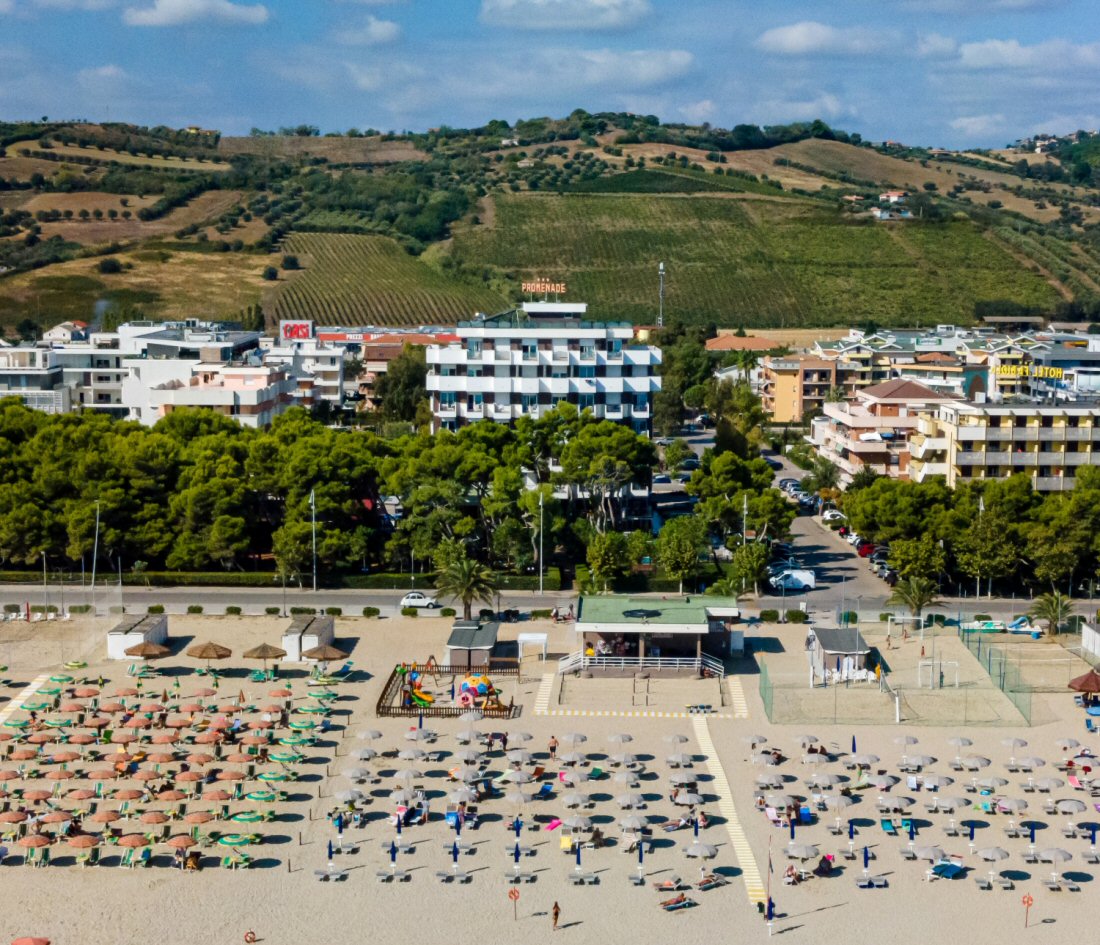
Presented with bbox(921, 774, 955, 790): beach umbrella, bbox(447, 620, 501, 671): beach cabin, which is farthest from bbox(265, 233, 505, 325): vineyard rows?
bbox(921, 774, 955, 790): beach umbrella

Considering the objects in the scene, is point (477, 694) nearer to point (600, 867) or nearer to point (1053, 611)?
point (600, 867)

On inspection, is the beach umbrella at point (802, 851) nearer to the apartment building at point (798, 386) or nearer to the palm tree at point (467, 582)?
the palm tree at point (467, 582)

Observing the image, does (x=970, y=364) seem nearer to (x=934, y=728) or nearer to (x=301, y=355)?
(x=301, y=355)

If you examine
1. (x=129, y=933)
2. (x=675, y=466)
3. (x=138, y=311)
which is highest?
(x=138, y=311)

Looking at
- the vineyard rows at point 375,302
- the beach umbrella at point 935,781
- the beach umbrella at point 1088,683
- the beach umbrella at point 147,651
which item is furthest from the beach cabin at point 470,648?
the vineyard rows at point 375,302

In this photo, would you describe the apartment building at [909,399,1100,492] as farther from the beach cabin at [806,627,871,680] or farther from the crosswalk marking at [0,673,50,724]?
the crosswalk marking at [0,673,50,724]

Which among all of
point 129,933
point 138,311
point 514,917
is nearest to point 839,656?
point 514,917
